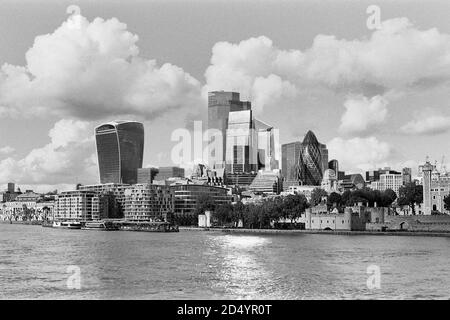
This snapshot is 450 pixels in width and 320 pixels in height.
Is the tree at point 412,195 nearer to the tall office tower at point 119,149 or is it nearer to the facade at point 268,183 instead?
the facade at point 268,183

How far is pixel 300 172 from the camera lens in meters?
150

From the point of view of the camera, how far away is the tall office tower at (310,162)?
150 m

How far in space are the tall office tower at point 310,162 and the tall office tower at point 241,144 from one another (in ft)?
38.8

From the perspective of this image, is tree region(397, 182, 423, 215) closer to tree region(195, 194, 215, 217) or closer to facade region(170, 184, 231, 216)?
tree region(195, 194, 215, 217)

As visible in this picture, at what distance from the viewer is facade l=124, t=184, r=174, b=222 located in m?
Answer: 104

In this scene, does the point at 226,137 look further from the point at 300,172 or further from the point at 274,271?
the point at 274,271

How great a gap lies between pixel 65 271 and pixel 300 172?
127 meters

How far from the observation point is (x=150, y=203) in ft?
343

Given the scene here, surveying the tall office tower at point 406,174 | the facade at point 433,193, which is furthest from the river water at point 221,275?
the tall office tower at point 406,174

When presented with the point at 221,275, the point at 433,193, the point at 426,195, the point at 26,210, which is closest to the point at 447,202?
the point at 426,195

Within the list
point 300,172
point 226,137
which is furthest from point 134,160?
point 300,172

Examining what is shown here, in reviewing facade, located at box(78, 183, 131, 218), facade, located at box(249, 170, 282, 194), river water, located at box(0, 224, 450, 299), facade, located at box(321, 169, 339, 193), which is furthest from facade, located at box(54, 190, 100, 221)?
river water, located at box(0, 224, 450, 299)

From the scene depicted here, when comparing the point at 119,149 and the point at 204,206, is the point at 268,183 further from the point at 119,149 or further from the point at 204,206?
the point at 204,206

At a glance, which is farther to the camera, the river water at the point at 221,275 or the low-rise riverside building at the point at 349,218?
the low-rise riverside building at the point at 349,218
